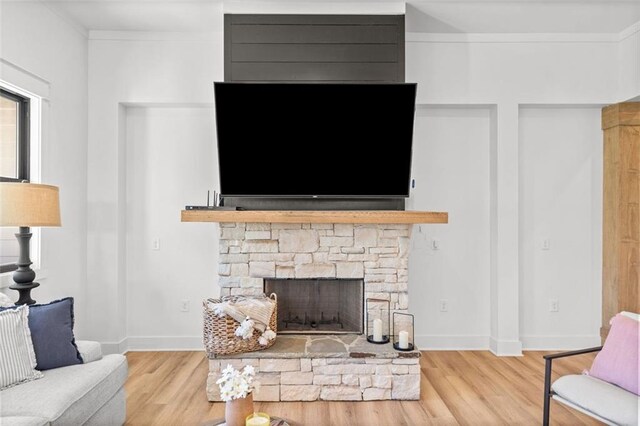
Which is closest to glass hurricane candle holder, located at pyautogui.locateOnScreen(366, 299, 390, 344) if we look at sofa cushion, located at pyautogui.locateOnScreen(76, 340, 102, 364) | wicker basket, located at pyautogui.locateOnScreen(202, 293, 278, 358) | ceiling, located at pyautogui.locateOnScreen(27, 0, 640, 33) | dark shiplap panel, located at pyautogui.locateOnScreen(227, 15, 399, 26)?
wicker basket, located at pyautogui.locateOnScreen(202, 293, 278, 358)

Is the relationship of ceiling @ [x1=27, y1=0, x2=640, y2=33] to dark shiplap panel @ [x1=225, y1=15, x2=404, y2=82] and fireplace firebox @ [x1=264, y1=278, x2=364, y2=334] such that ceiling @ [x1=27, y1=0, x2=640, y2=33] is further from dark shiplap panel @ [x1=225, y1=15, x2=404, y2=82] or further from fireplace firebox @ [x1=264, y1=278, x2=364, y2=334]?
fireplace firebox @ [x1=264, y1=278, x2=364, y2=334]

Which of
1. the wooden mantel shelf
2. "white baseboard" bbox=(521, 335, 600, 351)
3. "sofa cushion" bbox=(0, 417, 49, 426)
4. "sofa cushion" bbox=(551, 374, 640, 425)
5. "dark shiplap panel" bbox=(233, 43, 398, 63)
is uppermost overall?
"dark shiplap panel" bbox=(233, 43, 398, 63)

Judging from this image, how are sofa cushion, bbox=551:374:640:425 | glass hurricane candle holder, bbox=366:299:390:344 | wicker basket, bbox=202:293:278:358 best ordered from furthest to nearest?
glass hurricane candle holder, bbox=366:299:390:344, wicker basket, bbox=202:293:278:358, sofa cushion, bbox=551:374:640:425

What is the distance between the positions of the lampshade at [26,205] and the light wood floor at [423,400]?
139 cm

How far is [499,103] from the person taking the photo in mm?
4164

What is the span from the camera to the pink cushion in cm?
228

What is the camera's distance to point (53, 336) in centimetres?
237

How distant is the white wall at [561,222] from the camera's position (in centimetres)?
434

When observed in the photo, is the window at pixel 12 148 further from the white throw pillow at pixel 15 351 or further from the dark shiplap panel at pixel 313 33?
the dark shiplap panel at pixel 313 33

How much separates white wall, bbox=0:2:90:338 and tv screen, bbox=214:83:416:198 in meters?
1.38

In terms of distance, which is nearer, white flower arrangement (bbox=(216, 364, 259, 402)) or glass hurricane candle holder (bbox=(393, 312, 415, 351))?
white flower arrangement (bbox=(216, 364, 259, 402))

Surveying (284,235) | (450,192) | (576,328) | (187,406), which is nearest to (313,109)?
(284,235)

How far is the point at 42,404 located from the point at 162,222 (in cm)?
242

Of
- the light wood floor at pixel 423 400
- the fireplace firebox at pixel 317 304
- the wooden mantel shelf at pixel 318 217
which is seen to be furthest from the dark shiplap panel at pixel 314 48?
the light wood floor at pixel 423 400
